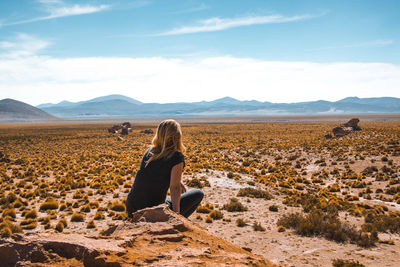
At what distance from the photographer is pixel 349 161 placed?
77.7 feet

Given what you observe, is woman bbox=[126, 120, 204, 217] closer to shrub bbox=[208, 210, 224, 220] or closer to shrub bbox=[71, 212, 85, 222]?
shrub bbox=[208, 210, 224, 220]

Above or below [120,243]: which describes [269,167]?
below

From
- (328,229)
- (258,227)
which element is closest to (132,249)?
(258,227)

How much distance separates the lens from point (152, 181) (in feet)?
15.6

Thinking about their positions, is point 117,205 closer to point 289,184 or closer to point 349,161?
point 289,184

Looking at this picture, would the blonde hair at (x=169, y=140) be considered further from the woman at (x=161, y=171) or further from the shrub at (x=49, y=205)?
the shrub at (x=49, y=205)

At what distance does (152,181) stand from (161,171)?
0.24 metres

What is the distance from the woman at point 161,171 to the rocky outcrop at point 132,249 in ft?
2.58

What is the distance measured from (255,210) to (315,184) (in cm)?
783

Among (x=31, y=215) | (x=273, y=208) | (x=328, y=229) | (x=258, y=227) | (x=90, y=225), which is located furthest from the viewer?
(x=273, y=208)

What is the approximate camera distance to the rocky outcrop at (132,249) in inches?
116

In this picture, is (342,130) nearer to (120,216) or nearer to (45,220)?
(120,216)

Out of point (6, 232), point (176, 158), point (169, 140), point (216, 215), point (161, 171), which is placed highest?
point (169, 140)

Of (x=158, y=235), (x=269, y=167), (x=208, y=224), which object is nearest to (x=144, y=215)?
(x=158, y=235)
